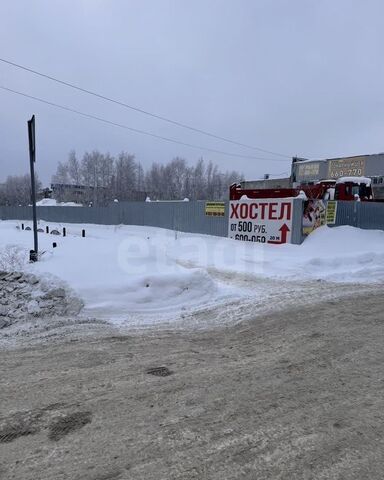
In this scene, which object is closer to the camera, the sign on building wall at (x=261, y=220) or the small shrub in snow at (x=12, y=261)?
the small shrub in snow at (x=12, y=261)

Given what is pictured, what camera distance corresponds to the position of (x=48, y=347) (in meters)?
5.54

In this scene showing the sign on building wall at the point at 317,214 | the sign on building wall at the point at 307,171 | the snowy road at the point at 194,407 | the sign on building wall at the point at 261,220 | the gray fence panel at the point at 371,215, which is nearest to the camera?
the snowy road at the point at 194,407

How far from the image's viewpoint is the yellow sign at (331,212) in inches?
710

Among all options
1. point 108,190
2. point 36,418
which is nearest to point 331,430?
point 36,418

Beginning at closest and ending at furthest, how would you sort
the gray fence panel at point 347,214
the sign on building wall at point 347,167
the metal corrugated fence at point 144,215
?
the gray fence panel at point 347,214 → the metal corrugated fence at point 144,215 → the sign on building wall at point 347,167

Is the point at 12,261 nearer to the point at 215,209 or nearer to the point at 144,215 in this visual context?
the point at 215,209

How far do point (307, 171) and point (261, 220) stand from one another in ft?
125

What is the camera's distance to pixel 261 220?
18625 millimetres

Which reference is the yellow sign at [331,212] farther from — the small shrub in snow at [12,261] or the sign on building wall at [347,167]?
the sign on building wall at [347,167]

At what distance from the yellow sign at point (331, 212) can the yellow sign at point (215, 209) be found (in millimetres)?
5829

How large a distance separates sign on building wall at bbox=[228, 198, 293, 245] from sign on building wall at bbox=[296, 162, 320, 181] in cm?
3556

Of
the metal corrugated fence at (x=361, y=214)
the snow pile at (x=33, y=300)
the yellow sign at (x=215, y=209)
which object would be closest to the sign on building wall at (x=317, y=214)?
the metal corrugated fence at (x=361, y=214)

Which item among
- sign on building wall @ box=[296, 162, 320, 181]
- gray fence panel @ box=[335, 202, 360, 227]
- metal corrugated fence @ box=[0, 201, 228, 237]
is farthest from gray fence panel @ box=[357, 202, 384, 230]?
sign on building wall @ box=[296, 162, 320, 181]

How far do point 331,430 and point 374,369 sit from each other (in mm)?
1700
